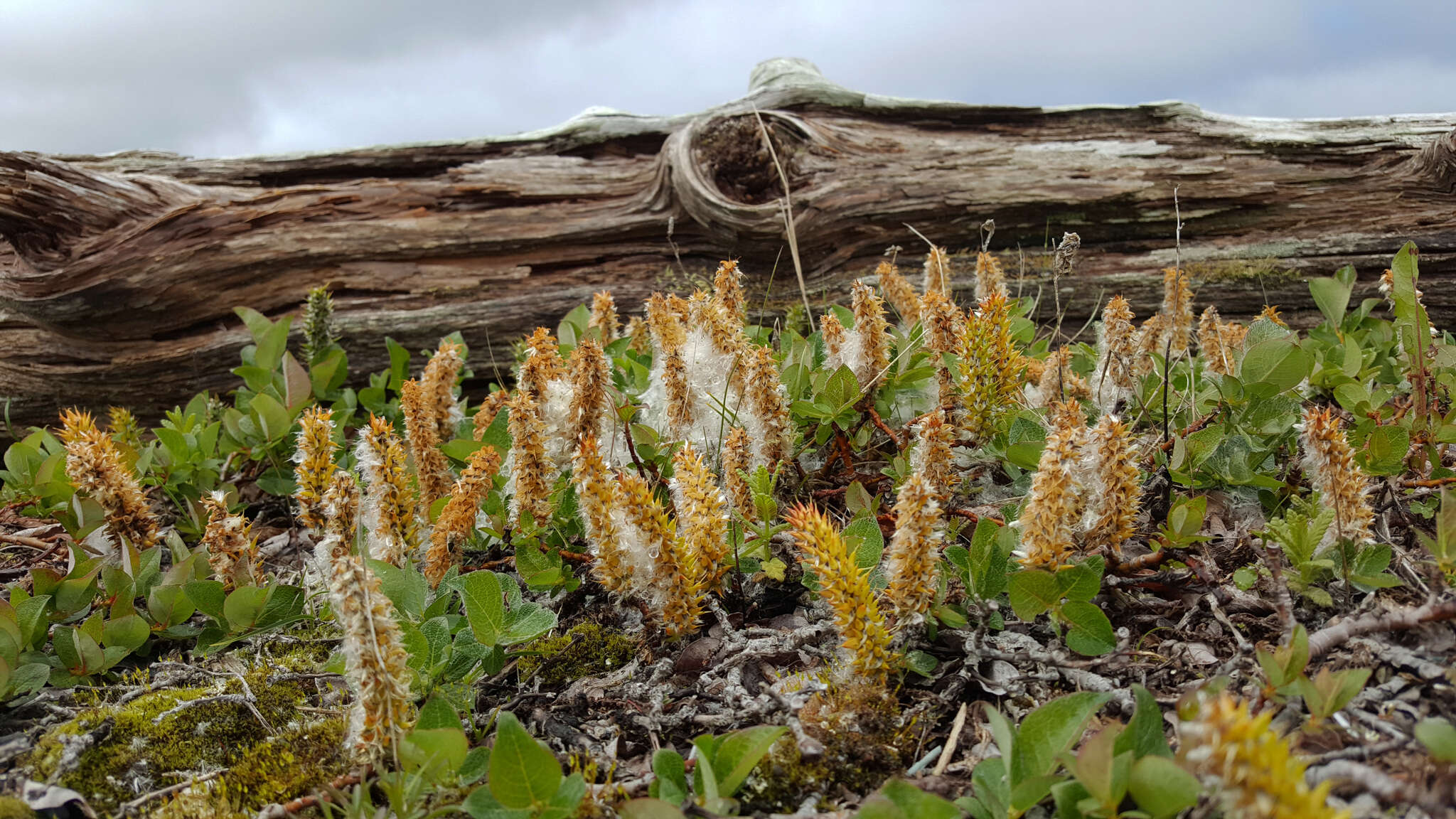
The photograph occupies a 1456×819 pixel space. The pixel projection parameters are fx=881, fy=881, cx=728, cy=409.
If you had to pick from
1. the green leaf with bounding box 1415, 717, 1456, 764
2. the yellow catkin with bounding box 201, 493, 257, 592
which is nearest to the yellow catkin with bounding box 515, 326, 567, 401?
the yellow catkin with bounding box 201, 493, 257, 592

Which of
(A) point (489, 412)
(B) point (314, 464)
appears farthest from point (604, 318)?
(B) point (314, 464)

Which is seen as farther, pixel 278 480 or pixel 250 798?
pixel 278 480

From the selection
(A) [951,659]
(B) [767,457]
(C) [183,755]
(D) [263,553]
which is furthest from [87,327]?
(A) [951,659]

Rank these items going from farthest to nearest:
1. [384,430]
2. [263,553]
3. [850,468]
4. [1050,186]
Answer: [1050,186]
[263,553]
[850,468]
[384,430]

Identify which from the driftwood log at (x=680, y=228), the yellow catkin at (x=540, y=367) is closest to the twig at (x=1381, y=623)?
the yellow catkin at (x=540, y=367)

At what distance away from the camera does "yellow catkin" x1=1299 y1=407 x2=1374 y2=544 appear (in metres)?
2.04

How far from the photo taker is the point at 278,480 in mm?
3902

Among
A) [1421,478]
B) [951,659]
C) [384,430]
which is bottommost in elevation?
[951,659]

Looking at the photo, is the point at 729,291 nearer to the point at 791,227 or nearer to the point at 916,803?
the point at 791,227

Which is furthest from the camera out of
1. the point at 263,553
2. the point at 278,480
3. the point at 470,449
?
the point at 278,480

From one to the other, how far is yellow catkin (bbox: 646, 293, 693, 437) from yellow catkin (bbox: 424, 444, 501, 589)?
1.84ft

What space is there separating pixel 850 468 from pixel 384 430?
1.45 m

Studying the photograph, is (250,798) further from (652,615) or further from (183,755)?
(652,615)

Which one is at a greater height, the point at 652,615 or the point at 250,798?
the point at 652,615
